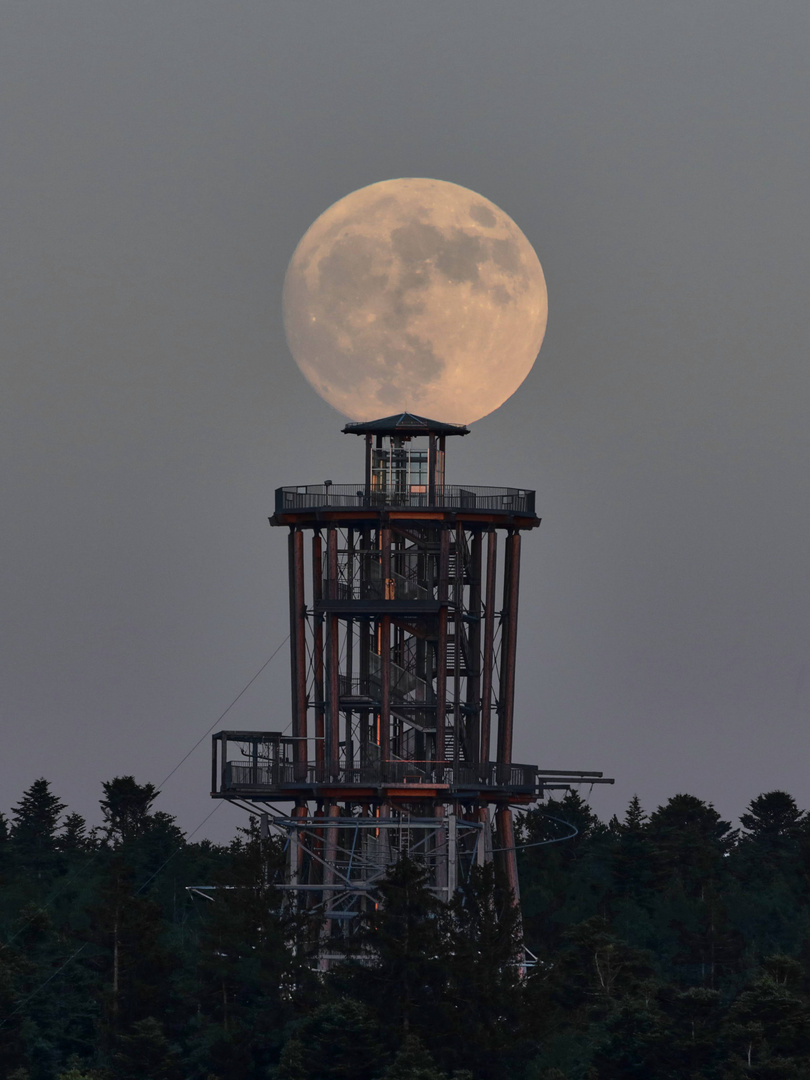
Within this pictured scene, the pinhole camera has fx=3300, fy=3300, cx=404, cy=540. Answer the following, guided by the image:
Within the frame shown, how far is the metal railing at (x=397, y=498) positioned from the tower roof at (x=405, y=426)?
2.41m

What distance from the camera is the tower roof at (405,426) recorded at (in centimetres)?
14400

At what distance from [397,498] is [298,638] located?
7554mm

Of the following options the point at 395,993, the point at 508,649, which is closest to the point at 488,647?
the point at 508,649

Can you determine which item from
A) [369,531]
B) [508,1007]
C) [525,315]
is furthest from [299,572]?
[508,1007]

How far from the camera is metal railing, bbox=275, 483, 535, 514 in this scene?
144 metres

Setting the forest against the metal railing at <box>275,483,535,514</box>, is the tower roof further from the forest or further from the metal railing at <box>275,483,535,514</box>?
the forest

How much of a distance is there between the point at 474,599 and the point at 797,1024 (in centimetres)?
3092

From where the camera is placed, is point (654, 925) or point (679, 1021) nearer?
point (679, 1021)

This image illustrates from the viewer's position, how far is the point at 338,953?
13612 cm

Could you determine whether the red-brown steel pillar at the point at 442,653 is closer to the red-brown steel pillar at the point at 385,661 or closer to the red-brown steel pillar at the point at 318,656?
the red-brown steel pillar at the point at 385,661

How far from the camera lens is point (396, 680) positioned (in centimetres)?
14462

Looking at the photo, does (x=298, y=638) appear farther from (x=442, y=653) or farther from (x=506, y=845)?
(x=506, y=845)

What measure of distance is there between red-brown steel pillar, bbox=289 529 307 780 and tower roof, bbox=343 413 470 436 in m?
5.35

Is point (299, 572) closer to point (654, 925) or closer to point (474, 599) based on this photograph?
point (474, 599)
